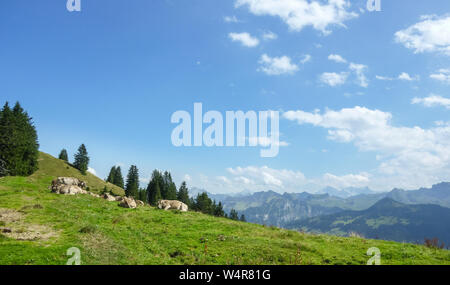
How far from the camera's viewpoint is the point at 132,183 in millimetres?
Answer: 105438

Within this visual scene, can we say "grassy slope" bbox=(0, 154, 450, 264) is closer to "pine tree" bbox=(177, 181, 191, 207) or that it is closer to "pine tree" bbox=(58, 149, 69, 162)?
"pine tree" bbox=(177, 181, 191, 207)

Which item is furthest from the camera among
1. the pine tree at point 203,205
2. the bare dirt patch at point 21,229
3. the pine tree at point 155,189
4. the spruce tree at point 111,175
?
the spruce tree at point 111,175

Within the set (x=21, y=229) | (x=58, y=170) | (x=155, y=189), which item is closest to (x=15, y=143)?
(x=58, y=170)

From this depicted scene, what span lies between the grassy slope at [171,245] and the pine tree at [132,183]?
7284 cm

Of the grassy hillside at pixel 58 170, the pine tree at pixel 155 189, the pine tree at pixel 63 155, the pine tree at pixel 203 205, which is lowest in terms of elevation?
the pine tree at pixel 203 205

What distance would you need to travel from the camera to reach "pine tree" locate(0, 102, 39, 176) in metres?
61.7

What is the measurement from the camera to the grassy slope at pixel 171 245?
625 inches

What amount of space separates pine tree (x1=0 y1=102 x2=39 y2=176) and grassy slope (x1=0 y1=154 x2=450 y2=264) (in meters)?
44.1

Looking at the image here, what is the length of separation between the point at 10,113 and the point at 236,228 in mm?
74653

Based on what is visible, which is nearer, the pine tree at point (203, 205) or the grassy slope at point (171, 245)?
the grassy slope at point (171, 245)

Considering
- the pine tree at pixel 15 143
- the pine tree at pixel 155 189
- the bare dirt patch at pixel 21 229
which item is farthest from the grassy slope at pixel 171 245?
the pine tree at pixel 155 189

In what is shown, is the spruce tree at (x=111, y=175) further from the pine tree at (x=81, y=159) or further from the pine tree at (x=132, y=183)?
the pine tree at (x=132, y=183)

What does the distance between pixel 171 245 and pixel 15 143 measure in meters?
66.4

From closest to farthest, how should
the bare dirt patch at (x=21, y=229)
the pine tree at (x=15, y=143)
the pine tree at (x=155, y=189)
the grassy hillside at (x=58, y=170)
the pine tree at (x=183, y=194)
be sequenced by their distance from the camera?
the bare dirt patch at (x=21, y=229), the pine tree at (x=15, y=143), the pine tree at (x=155, y=189), the grassy hillside at (x=58, y=170), the pine tree at (x=183, y=194)
